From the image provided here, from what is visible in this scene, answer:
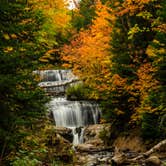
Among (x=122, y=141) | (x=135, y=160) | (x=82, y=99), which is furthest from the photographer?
(x=82, y=99)

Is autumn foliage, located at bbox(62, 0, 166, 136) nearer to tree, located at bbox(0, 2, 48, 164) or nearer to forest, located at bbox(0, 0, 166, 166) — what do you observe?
forest, located at bbox(0, 0, 166, 166)

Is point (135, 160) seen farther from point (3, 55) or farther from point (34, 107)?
point (3, 55)

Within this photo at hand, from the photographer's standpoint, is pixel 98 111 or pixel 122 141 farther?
pixel 98 111

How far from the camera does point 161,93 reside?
15.7m

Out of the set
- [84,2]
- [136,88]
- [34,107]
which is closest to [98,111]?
[136,88]

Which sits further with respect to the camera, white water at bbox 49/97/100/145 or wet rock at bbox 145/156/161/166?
white water at bbox 49/97/100/145

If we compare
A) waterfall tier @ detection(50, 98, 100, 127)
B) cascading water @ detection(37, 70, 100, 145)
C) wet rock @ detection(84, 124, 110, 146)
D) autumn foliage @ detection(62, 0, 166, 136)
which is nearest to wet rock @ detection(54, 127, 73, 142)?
wet rock @ detection(84, 124, 110, 146)

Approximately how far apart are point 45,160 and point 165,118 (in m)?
6.49

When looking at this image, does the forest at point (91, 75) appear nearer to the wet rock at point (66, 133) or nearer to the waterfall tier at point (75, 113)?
the waterfall tier at point (75, 113)

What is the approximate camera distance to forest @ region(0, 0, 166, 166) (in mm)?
10070

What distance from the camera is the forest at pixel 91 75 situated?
33.0ft

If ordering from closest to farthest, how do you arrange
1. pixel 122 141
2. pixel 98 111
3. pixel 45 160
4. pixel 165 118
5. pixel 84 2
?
pixel 45 160 < pixel 165 118 < pixel 122 141 < pixel 98 111 < pixel 84 2

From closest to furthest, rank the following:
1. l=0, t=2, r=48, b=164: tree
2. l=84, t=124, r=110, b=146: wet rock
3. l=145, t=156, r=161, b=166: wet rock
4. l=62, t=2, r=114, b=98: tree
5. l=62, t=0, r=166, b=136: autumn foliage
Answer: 1. l=0, t=2, r=48, b=164: tree
2. l=145, t=156, r=161, b=166: wet rock
3. l=62, t=0, r=166, b=136: autumn foliage
4. l=84, t=124, r=110, b=146: wet rock
5. l=62, t=2, r=114, b=98: tree

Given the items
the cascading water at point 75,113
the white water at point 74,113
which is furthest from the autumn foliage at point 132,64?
the white water at point 74,113
